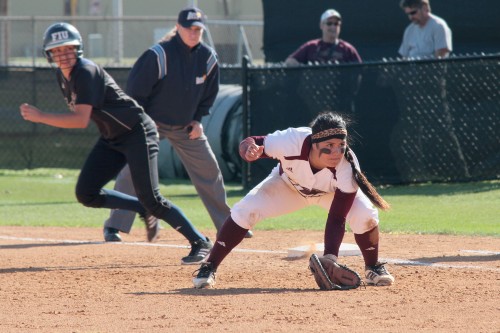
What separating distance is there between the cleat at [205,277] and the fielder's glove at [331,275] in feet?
2.35

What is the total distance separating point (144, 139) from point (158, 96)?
1118 mm

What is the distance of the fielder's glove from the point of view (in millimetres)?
6414

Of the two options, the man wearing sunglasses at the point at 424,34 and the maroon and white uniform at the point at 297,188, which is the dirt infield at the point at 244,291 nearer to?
the maroon and white uniform at the point at 297,188

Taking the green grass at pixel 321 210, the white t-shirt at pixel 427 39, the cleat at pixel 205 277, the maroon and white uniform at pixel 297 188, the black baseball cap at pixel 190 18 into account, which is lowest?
the green grass at pixel 321 210

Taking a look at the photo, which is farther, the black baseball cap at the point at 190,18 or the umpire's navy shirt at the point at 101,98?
the black baseball cap at the point at 190,18

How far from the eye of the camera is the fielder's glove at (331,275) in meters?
6.41

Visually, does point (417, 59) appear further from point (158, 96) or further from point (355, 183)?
point (355, 183)

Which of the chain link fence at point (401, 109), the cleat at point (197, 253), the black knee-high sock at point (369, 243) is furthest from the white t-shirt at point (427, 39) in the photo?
the black knee-high sock at point (369, 243)

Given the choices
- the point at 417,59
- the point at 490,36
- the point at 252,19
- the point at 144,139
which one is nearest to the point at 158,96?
the point at 144,139

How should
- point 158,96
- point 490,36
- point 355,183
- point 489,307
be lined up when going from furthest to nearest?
1. point 490,36
2. point 158,96
3. point 355,183
4. point 489,307

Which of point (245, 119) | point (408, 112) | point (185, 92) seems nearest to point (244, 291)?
point (185, 92)

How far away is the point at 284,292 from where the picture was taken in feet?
21.2

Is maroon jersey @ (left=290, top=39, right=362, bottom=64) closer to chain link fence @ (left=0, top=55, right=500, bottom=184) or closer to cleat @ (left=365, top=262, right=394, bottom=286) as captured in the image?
chain link fence @ (left=0, top=55, right=500, bottom=184)

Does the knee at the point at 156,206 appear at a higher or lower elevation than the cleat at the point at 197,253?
higher
